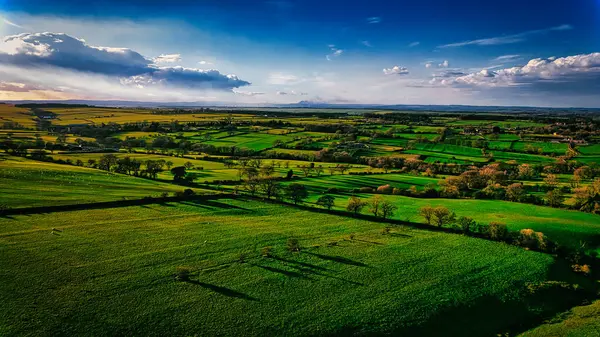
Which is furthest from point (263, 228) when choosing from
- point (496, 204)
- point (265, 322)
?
point (496, 204)

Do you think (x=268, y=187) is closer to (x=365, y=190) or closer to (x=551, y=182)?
(x=365, y=190)

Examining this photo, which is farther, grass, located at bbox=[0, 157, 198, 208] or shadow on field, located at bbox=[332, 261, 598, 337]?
grass, located at bbox=[0, 157, 198, 208]

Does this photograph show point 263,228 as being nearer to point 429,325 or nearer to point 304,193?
point 304,193

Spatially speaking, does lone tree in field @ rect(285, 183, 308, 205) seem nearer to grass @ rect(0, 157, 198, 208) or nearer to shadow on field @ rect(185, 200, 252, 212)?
shadow on field @ rect(185, 200, 252, 212)

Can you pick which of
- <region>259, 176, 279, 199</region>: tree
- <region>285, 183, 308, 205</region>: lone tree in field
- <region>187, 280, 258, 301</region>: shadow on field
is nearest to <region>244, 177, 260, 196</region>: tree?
<region>259, 176, 279, 199</region>: tree

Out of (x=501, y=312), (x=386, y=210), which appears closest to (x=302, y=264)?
(x=501, y=312)

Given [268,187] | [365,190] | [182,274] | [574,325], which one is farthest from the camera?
[365,190]

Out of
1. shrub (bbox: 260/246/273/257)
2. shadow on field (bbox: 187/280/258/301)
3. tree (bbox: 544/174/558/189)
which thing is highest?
tree (bbox: 544/174/558/189)
